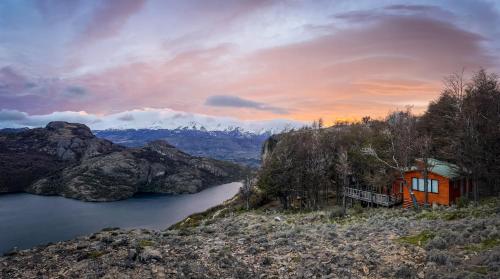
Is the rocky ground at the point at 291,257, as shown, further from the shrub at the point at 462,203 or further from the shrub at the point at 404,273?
the shrub at the point at 462,203

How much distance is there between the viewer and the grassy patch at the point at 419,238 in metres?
20.1

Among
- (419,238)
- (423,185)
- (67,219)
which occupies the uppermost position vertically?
(423,185)

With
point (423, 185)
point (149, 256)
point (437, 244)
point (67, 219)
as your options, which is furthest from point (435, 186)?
point (67, 219)

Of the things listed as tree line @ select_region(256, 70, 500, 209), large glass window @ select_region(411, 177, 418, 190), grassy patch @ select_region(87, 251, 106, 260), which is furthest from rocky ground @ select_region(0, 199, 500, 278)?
large glass window @ select_region(411, 177, 418, 190)

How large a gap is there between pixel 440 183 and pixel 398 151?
681 cm

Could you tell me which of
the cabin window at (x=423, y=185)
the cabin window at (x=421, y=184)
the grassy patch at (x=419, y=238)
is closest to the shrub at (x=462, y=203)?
A: the cabin window at (x=423, y=185)

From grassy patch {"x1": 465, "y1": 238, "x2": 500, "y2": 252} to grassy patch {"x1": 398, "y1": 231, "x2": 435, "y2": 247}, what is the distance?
250cm

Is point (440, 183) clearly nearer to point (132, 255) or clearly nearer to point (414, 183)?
point (414, 183)

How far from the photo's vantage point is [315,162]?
62625 millimetres

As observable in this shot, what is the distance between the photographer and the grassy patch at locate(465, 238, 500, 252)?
17203 mm

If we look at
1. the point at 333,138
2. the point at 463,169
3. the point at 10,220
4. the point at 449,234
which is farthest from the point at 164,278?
the point at 10,220

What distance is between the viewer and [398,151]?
5022 cm

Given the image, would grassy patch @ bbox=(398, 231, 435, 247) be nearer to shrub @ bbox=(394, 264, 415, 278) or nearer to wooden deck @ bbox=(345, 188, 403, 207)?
shrub @ bbox=(394, 264, 415, 278)

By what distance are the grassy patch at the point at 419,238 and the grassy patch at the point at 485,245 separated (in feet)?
8.21
